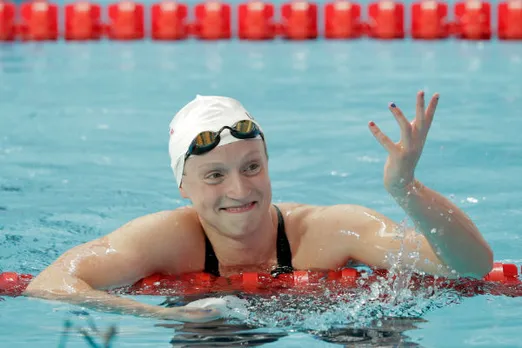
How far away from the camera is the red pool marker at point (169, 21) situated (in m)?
14.9

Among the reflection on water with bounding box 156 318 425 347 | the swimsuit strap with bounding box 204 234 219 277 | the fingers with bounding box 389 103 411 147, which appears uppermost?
the fingers with bounding box 389 103 411 147

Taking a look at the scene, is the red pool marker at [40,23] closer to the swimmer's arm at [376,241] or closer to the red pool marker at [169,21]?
the red pool marker at [169,21]

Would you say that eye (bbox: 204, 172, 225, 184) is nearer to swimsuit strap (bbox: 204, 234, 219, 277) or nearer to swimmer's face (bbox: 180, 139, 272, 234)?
swimmer's face (bbox: 180, 139, 272, 234)

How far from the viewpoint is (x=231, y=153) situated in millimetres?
4055

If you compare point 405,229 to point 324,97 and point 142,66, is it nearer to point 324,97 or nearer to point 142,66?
point 324,97

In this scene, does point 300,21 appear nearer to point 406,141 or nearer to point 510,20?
point 510,20

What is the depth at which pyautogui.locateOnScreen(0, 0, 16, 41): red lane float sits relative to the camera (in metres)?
14.8

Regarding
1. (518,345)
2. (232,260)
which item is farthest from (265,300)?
(518,345)

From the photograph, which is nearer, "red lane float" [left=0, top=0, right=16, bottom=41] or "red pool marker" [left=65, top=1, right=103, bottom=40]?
"red lane float" [left=0, top=0, right=16, bottom=41]

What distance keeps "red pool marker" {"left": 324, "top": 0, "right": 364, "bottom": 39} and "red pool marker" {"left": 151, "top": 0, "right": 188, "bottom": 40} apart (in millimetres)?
2270

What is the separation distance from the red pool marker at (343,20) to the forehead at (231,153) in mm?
10680

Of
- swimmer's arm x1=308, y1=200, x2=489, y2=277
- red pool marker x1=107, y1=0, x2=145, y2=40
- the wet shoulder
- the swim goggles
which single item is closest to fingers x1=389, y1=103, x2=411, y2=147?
swimmer's arm x1=308, y1=200, x2=489, y2=277

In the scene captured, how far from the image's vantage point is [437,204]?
372cm

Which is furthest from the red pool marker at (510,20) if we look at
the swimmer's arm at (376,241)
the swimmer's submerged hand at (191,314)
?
the swimmer's submerged hand at (191,314)
